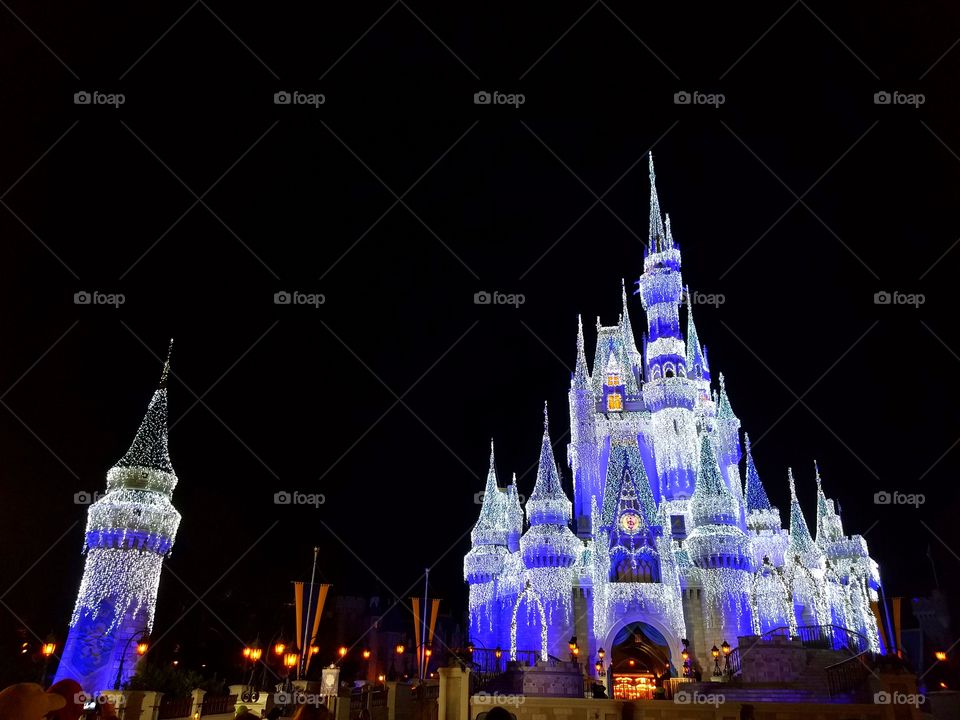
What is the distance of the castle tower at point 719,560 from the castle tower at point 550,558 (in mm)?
6551

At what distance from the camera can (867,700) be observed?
16891 millimetres

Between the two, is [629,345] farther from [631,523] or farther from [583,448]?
[631,523]

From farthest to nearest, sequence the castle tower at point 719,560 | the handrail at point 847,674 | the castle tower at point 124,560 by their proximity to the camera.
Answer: the castle tower at point 719,560
the castle tower at point 124,560
the handrail at point 847,674

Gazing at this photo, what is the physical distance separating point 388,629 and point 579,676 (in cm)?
3604

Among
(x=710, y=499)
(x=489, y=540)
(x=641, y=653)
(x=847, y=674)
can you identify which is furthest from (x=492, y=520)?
(x=847, y=674)

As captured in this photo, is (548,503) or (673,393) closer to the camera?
(548,503)

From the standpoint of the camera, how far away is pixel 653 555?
1419 inches

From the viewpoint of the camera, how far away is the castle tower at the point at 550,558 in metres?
34.2

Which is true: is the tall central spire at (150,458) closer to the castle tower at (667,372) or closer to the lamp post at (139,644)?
the lamp post at (139,644)

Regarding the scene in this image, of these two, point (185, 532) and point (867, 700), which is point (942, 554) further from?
point (185, 532)

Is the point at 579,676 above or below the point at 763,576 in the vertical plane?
below

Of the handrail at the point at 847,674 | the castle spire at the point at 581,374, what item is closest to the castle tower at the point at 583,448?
the castle spire at the point at 581,374

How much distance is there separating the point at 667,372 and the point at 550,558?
16681 mm

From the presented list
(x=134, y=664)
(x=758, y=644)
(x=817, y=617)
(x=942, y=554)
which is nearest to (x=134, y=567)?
(x=134, y=664)
